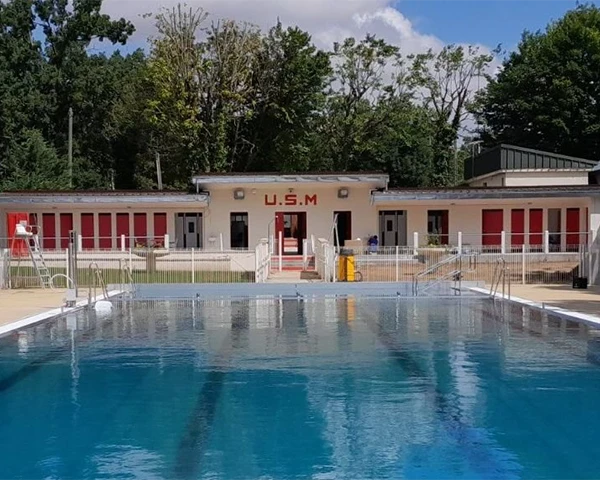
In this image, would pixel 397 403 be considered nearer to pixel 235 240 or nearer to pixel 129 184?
pixel 235 240

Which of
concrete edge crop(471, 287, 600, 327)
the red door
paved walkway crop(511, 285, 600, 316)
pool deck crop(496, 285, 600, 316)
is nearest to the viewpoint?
concrete edge crop(471, 287, 600, 327)

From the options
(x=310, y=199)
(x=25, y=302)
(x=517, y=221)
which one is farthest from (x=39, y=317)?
(x=517, y=221)

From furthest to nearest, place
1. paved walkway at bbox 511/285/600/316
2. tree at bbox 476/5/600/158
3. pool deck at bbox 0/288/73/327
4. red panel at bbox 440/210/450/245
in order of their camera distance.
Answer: tree at bbox 476/5/600/158 < red panel at bbox 440/210/450/245 < paved walkway at bbox 511/285/600/316 < pool deck at bbox 0/288/73/327

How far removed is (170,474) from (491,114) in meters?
56.0

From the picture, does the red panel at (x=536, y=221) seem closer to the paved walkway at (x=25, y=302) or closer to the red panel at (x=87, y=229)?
the red panel at (x=87, y=229)

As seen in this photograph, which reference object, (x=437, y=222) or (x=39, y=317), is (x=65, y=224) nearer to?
(x=437, y=222)

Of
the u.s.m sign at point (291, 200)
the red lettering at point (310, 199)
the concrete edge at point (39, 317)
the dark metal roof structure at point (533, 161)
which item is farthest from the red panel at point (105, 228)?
the dark metal roof structure at point (533, 161)

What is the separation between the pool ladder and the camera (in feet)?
69.2

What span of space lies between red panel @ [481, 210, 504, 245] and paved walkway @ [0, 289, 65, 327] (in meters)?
19.0

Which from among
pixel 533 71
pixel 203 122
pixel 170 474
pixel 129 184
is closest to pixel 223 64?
pixel 203 122

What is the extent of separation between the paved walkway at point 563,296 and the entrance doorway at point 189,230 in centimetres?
1525

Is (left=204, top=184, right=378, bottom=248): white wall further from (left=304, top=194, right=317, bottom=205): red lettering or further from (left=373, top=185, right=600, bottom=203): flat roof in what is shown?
(left=373, top=185, right=600, bottom=203): flat roof

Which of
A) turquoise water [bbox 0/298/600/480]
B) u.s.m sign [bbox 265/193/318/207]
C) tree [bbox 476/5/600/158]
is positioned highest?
tree [bbox 476/5/600/158]

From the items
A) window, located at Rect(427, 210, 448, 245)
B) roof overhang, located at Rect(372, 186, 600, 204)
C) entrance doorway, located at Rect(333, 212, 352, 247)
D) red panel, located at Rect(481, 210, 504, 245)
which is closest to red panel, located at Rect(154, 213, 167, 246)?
entrance doorway, located at Rect(333, 212, 352, 247)
